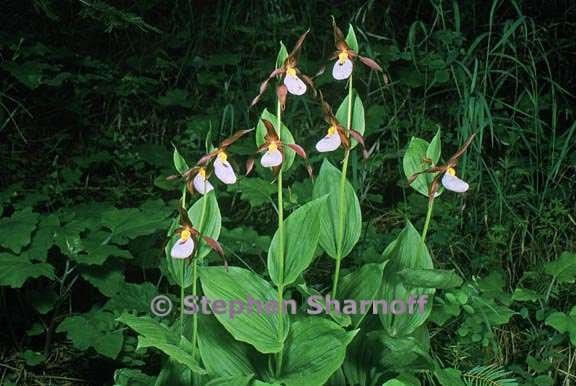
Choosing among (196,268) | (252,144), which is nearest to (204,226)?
(196,268)

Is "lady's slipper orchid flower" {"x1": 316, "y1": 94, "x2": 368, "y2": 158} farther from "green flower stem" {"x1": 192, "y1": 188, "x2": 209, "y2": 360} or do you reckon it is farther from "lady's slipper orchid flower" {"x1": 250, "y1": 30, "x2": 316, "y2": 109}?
"green flower stem" {"x1": 192, "y1": 188, "x2": 209, "y2": 360}

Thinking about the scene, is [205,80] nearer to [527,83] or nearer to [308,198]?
[308,198]

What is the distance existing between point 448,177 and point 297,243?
0.36 meters

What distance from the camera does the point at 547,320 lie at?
192 cm

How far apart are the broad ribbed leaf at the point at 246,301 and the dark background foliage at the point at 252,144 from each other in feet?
1.21

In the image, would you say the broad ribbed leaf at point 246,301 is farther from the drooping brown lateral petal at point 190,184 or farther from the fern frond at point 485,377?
the fern frond at point 485,377

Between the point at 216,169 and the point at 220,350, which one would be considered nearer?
the point at 216,169

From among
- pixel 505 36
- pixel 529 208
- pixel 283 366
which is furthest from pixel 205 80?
pixel 283 366

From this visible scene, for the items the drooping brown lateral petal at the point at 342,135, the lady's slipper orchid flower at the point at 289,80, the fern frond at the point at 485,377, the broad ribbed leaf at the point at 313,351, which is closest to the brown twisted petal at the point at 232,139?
the lady's slipper orchid flower at the point at 289,80

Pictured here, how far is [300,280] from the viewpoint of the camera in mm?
1627

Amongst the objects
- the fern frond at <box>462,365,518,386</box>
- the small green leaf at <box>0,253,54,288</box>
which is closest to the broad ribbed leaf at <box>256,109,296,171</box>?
the small green leaf at <box>0,253,54,288</box>

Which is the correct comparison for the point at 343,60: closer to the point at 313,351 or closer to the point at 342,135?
the point at 342,135

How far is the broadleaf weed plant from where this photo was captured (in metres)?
1.39

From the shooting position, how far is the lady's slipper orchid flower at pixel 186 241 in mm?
1312
